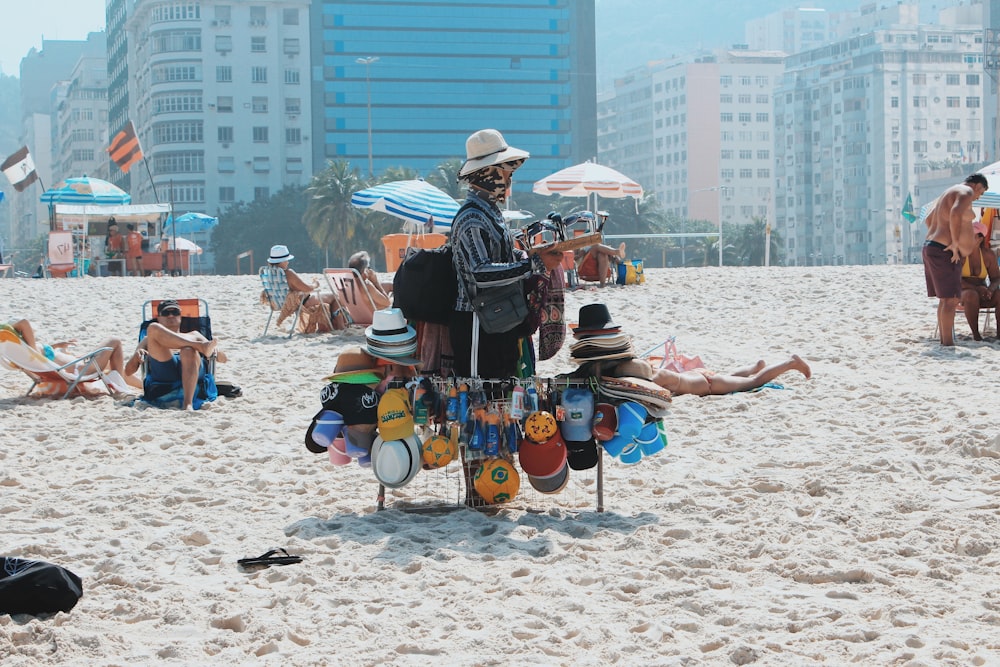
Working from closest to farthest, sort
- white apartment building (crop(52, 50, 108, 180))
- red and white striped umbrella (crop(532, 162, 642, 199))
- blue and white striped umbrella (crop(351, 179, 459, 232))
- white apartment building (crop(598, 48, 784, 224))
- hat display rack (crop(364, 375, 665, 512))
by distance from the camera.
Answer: hat display rack (crop(364, 375, 665, 512)), blue and white striped umbrella (crop(351, 179, 459, 232)), red and white striped umbrella (crop(532, 162, 642, 199)), white apartment building (crop(52, 50, 108, 180)), white apartment building (crop(598, 48, 784, 224))

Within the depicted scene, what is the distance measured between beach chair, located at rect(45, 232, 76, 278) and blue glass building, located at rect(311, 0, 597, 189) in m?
75.8

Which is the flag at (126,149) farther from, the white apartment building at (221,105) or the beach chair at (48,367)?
the white apartment building at (221,105)

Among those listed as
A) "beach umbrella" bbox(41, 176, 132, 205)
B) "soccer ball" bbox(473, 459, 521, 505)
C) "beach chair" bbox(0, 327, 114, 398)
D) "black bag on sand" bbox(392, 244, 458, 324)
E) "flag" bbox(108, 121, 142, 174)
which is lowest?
"soccer ball" bbox(473, 459, 521, 505)

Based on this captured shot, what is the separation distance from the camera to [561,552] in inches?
163

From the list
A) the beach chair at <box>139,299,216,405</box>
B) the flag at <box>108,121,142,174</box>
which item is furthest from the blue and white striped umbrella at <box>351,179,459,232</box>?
the flag at <box>108,121,142,174</box>

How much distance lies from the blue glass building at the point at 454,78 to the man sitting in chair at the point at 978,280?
88393 millimetres

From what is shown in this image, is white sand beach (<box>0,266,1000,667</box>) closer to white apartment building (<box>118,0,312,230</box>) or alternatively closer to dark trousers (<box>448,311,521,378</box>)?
dark trousers (<box>448,311,521,378</box>)

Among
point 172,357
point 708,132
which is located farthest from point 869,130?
point 172,357

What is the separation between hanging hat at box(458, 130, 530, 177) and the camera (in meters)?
4.73

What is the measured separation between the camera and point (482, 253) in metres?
4.61

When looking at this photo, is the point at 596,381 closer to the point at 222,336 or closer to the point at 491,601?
the point at 491,601

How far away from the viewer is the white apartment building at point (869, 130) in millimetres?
106125

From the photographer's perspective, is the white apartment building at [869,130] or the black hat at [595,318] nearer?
the black hat at [595,318]

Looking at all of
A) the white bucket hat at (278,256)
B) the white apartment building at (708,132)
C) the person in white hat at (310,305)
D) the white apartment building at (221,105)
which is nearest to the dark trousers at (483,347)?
the person in white hat at (310,305)
